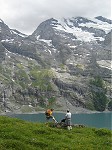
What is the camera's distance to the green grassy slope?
28828 millimetres

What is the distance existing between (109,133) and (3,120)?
510 inches

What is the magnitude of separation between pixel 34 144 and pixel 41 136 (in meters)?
3.29

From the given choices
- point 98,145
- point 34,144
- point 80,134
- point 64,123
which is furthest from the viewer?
point 64,123

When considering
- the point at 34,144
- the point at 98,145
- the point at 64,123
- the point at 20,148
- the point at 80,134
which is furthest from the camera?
the point at 64,123

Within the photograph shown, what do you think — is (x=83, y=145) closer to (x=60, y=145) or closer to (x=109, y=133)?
(x=60, y=145)

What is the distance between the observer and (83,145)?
31203mm

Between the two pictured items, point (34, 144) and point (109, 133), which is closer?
point (34, 144)

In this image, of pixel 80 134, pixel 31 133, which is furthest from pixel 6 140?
pixel 80 134

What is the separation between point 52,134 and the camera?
34.2m

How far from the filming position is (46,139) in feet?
105

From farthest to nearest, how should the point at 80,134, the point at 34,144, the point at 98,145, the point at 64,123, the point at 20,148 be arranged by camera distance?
the point at 64,123 → the point at 80,134 → the point at 98,145 → the point at 34,144 → the point at 20,148

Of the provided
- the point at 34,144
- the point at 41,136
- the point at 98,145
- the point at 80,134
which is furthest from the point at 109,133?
the point at 34,144

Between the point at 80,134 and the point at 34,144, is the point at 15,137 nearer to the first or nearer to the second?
the point at 34,144

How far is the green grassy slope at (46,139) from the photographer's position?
28.8m
